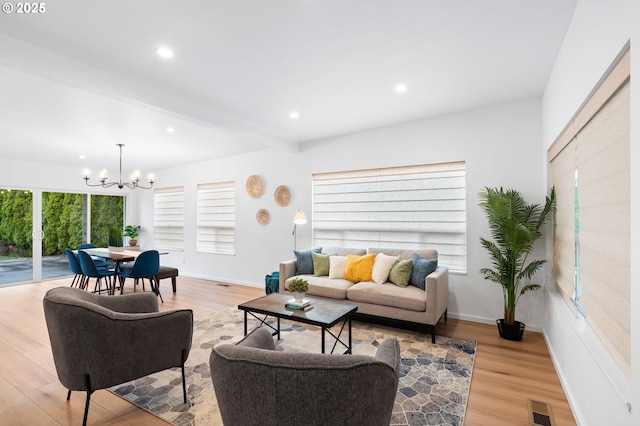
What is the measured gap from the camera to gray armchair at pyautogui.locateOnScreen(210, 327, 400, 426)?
111 cm

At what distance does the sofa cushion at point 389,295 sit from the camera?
3.41 meters

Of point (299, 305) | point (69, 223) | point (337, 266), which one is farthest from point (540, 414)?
point (69, 223)

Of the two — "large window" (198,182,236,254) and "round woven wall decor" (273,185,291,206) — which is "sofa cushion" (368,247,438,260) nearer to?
"round woven wall decor" (273,185,291,206)

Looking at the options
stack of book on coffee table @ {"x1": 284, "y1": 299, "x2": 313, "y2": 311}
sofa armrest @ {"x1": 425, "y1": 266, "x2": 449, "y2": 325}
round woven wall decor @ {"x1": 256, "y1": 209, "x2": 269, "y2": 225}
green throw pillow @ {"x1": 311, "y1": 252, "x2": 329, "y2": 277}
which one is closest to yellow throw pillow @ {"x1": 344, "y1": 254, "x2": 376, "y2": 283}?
green throw pillow @ {"x1": 311, "y1": 252, "x2": 329, "y2": 277}

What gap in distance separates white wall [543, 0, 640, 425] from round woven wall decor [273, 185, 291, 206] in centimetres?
390

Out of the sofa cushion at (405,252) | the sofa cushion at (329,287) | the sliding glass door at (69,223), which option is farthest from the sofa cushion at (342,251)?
the sliding glass door at (69,223)

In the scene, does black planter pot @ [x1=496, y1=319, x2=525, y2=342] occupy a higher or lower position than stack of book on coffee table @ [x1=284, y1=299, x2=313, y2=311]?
lower

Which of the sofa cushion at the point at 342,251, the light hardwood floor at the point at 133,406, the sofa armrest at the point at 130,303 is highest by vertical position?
the sofa cushion at the point at 342,251

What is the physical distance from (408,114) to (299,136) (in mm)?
1837

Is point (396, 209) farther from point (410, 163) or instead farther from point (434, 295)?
point (434, 295)

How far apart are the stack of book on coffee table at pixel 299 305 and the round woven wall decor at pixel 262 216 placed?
2954 mm

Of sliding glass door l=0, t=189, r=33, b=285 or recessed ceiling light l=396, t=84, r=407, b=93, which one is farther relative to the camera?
sliding glass door l=0, t=189, r=33, b=285

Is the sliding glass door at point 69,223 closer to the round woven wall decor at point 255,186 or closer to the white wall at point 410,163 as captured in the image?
the white wall at point 410,163

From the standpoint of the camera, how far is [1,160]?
6137mm
